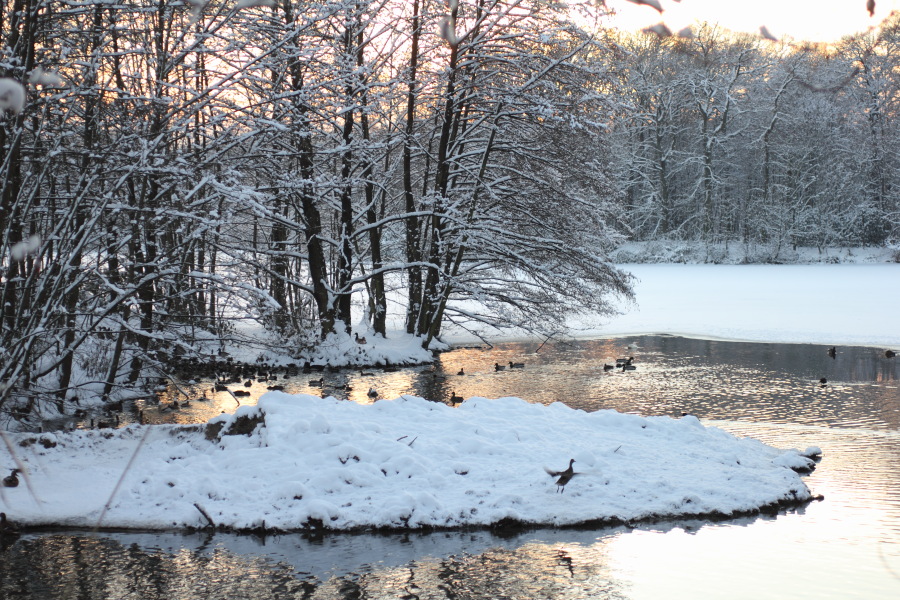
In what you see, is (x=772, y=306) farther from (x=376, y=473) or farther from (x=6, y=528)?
(x=6, y=528)

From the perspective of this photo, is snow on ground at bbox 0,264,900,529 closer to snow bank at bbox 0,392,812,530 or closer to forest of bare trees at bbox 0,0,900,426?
snow bank at bbox 0,392,812,530

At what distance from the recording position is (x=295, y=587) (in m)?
5.25

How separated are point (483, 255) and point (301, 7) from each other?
6187 mm

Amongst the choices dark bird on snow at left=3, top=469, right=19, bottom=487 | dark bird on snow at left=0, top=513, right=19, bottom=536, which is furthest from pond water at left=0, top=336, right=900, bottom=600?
dark bird on snow at left=3, top=469, right=19, bottom=487

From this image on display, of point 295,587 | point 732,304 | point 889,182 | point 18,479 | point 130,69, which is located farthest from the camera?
point 889,182

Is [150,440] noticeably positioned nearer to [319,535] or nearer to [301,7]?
[319,535]

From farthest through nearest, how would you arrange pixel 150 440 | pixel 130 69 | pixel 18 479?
pixel 130 69
pixel 150 440
pixel 18 479

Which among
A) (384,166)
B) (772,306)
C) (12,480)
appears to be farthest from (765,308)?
(12,480)

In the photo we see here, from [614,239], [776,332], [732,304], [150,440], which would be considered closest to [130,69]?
[150,440]

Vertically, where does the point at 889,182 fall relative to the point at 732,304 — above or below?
above

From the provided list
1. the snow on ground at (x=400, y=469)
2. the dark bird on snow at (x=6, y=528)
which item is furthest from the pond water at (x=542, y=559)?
the snow on ground at (x=400, y=469)

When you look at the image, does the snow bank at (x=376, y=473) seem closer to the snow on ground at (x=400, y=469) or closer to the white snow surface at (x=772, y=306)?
the snow on ground at (x=400, y=469)

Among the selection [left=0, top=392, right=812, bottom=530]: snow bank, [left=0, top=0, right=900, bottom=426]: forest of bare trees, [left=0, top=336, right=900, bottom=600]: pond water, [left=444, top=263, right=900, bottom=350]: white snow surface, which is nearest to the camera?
[left=0, top=336, right=900, bottom=600]: pond water

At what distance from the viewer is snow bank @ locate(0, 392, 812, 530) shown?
6.59 meters
